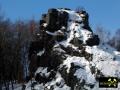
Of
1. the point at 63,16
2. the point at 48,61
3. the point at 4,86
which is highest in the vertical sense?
the point at 63,16

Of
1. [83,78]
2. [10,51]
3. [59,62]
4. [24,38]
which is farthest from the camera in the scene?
[24,38]

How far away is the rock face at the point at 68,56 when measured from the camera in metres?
63.7

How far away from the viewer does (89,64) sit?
65.1m

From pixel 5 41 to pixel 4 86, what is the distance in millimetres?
7654

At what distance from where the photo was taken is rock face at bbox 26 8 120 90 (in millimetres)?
63656

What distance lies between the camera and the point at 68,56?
224 feet

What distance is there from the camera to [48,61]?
69.7 meters

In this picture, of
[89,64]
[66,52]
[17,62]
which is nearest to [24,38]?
[17,62]

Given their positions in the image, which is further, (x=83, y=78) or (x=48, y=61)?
(x=48, y=61)

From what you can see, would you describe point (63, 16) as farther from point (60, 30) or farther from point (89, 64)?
point (89, 64)

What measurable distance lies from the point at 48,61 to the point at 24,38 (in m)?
14.6

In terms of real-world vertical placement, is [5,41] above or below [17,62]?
above

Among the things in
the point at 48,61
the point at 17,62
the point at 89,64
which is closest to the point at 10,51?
the point at 17,62

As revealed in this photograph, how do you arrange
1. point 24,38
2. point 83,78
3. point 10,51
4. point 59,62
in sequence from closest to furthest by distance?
1. point 83,78
2. point 59,62
3. point 10,51
4. point 24,38
